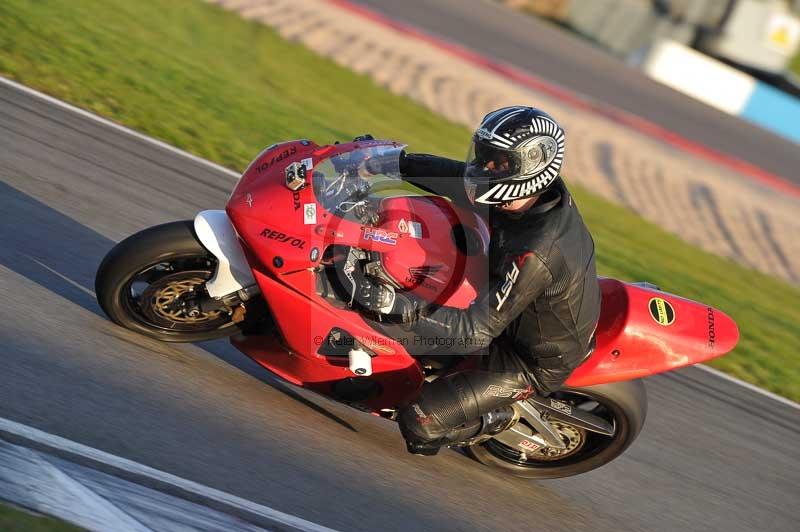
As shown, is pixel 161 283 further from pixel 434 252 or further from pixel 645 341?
pixel 645 341

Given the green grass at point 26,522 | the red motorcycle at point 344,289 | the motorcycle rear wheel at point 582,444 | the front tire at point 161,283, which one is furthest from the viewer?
the motorcycle rear wheel at point 582,444

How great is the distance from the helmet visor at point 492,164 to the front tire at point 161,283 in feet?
4.60

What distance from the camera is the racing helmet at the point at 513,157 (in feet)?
13.4

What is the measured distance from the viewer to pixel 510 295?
4.14 meters

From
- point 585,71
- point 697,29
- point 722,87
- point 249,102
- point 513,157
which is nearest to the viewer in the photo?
point 513,157

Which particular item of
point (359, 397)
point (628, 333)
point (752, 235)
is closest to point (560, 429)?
point (628, 333)

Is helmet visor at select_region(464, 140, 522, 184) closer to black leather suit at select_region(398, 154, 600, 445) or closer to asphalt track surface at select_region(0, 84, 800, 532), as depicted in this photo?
black leather suit at select_region(398, 154, 600, 445)

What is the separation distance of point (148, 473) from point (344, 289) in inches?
47.5

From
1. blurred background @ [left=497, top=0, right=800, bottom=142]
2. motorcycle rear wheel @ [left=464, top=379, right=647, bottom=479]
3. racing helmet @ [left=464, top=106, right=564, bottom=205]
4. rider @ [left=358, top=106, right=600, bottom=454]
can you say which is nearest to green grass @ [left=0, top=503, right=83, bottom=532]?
rider @ [left=358, top=106, right=600, bottom=454]

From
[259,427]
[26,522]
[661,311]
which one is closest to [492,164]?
[661,311]

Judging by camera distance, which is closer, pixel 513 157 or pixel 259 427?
pixel 513 157

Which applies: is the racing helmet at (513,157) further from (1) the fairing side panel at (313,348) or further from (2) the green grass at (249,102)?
(2) the green grass at (249,102)

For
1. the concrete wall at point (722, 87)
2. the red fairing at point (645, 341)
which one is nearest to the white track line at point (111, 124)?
the red fairing at point (645, 341)

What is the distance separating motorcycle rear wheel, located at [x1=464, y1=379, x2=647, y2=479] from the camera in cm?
491
